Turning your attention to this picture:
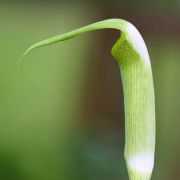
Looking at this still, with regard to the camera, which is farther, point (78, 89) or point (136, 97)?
point (78, 89)

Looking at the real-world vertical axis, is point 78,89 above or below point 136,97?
below

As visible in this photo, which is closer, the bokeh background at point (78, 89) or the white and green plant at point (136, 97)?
the white and green plant at point (136, 97)

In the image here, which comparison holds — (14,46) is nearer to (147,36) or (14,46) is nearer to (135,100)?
(147,36)

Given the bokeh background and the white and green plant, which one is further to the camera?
the bokeh background
